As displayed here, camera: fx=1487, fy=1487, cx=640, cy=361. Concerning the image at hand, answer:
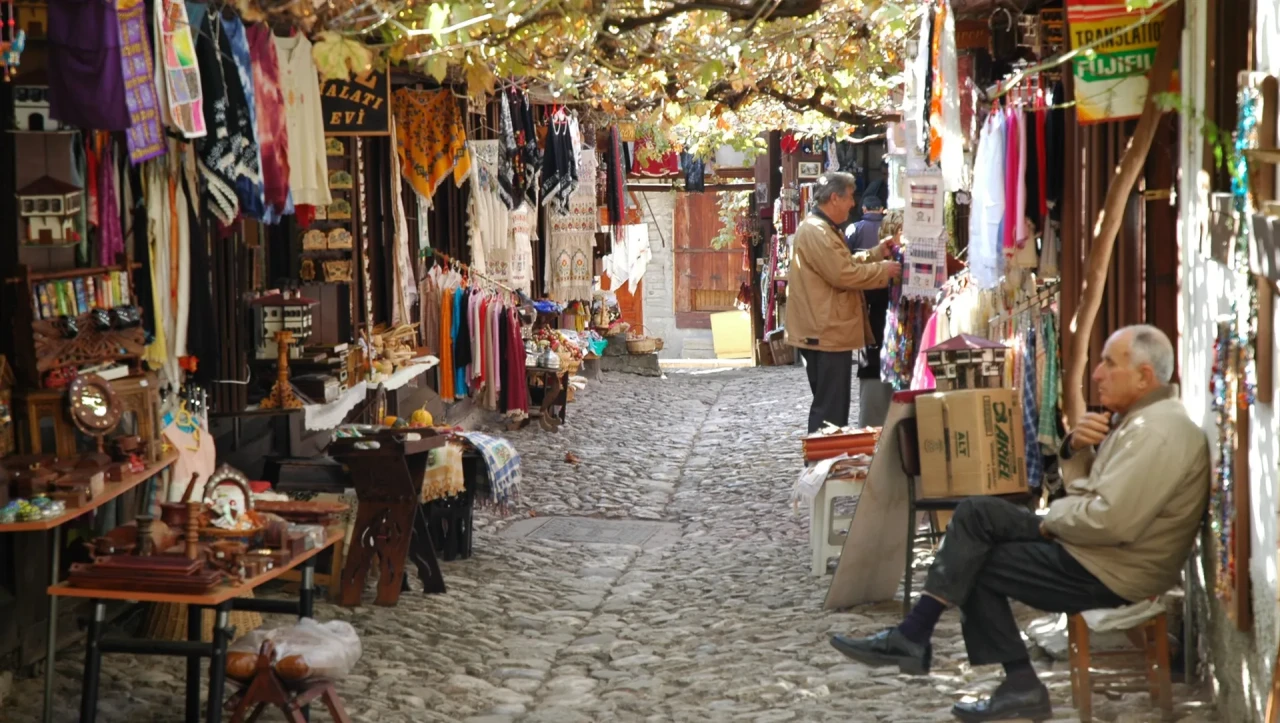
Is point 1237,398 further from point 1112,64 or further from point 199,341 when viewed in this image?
point 199,341

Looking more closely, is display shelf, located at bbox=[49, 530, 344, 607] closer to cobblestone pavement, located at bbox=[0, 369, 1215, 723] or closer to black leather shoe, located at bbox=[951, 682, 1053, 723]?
cobblestone pavement, located at bbox=[0, 369, 1215, 723]

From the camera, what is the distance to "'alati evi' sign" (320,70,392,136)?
30.8ft

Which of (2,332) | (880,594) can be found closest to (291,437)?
(2,332)

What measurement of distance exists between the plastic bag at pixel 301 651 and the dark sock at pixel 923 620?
2282mm

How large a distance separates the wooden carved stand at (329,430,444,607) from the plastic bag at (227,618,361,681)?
2245 mm

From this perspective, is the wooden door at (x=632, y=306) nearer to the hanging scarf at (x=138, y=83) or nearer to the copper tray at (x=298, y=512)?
the copper tray at (x=298, y=512)

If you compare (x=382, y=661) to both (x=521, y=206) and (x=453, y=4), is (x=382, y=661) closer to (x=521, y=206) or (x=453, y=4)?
(x=453, y=4)

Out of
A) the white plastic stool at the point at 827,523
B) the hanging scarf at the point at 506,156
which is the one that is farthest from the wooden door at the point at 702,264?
the white plastic stool at the point at 827,523

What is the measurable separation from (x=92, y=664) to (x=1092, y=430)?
3.96m

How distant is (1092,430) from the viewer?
19.6 feet

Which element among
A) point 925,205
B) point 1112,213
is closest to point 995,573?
point 1112,213

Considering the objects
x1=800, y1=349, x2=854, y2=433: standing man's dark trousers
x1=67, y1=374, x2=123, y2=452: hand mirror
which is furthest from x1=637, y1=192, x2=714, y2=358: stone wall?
x1=67, y1=374, x2=123, y2=452: hand mirror

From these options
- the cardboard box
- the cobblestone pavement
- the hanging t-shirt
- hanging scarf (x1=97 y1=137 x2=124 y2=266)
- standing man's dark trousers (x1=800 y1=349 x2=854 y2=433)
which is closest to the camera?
the cobblestone pavement

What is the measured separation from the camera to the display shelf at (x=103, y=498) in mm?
5652
